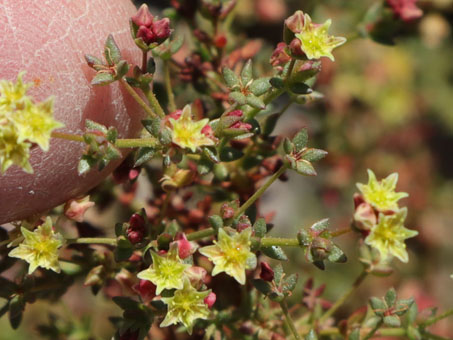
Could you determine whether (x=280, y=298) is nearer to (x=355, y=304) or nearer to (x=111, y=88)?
(x=111, y=88)

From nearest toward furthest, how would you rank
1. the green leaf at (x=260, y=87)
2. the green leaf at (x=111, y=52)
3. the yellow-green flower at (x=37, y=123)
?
the yellow-green flower at (x=37, y=123) < the green leaf at (x=111, y=52) < the green leaf at (x=260, y=87)

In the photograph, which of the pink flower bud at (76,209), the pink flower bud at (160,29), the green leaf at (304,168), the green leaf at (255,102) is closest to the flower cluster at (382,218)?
the green leaf at (304,168)

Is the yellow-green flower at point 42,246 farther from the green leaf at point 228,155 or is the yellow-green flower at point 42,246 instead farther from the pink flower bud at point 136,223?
the green leaf at point 228,155

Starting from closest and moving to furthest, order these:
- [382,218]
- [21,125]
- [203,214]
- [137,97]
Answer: [21,125], [382,218], [137,97], [203,214]

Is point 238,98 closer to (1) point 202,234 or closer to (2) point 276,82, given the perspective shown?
(2) point 276,82

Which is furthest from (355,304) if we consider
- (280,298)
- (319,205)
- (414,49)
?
(280,298)

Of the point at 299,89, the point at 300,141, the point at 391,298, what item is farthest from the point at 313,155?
the point at 391,298
